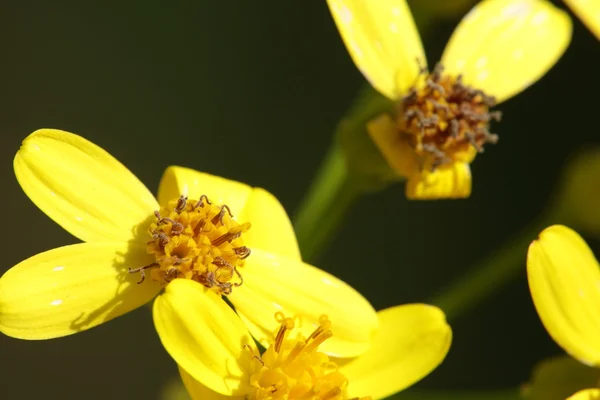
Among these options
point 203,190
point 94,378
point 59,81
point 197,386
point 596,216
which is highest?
point 59,81

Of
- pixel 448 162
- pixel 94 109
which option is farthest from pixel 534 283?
pixel 94 109

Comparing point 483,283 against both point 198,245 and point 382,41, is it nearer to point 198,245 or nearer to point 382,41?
point 382,41

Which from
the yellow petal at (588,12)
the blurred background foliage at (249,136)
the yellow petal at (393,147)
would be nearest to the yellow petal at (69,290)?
the yellow petal at (393,147)

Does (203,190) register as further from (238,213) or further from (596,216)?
(596,216)

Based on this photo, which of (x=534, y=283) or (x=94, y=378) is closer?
(x=534, y=283)

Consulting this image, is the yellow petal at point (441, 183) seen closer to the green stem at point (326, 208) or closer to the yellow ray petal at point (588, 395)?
the green stem at point (326, 208)

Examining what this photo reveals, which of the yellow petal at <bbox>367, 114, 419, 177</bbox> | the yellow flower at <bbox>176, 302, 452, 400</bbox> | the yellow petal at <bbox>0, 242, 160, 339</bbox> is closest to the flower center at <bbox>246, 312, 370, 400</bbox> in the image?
the yellow flower at <bbox>176, 302, 452, 400</bbox>

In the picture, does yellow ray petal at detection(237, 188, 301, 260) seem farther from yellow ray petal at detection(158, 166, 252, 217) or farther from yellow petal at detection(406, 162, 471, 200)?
yellow petal at detection(406, 162, 471, 200)
